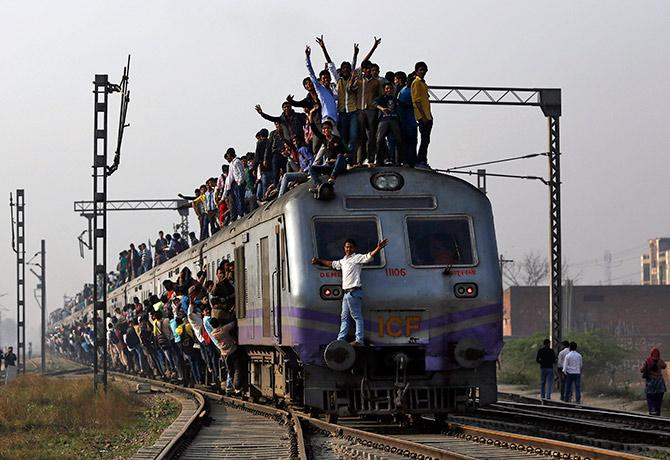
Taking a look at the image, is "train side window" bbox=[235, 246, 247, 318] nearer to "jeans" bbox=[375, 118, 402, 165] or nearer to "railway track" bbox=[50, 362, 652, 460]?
"railway track" bbox=[50, 362, 652, 460]

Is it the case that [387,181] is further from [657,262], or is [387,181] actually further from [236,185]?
[657,262]

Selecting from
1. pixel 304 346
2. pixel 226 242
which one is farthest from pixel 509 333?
pixel 304 346

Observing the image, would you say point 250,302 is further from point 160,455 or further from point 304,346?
point 160,455

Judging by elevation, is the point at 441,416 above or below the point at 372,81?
below

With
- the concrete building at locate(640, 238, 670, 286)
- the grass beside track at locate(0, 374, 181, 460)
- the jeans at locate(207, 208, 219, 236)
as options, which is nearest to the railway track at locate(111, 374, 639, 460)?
the grass beside track at locate(0, 374, 181, 460)

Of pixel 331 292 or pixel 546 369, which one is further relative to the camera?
pixel 546 369

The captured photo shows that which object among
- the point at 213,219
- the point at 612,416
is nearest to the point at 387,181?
the point at 612,416

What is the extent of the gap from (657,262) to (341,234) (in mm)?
149728

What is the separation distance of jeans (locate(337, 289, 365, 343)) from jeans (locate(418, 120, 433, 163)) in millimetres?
3289

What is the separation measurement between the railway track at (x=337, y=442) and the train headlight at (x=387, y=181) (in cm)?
285

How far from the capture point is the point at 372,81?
1700cm

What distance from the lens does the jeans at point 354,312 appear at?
45.2ft

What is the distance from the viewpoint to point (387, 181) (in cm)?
1484

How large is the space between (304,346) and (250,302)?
134 inches
